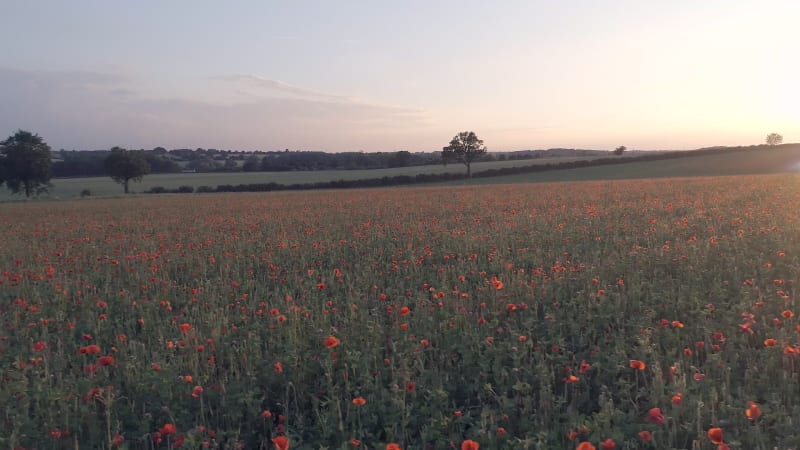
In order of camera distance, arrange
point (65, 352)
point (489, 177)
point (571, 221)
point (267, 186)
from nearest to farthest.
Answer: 1. point (65, 352)
2. point (571, 221)
3. point (267, 186)
4. point (489, 177)

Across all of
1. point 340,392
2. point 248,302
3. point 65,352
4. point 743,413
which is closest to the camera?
point 743,413

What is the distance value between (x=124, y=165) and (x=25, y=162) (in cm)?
1197

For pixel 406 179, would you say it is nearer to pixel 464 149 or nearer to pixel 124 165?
pixel 464 149

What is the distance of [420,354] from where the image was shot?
455cm

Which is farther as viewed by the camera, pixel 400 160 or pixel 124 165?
pixel 400 160

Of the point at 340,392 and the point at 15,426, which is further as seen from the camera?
the point at 340,392

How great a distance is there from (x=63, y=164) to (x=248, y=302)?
327ft

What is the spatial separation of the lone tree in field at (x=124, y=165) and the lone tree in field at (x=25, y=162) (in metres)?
9.51

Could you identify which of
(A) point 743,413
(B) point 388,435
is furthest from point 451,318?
(A) point 743,413

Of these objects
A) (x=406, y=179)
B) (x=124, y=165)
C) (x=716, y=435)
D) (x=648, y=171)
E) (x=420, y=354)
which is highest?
(x=124, y=165)

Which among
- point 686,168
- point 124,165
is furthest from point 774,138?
point 124,165

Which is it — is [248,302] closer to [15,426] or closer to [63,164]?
[15,426]

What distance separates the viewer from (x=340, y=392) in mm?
4207

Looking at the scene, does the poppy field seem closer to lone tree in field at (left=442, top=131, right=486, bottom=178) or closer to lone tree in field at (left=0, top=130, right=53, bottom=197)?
lone tree in field at (left=0, top=130, right=53, bottom=197)
